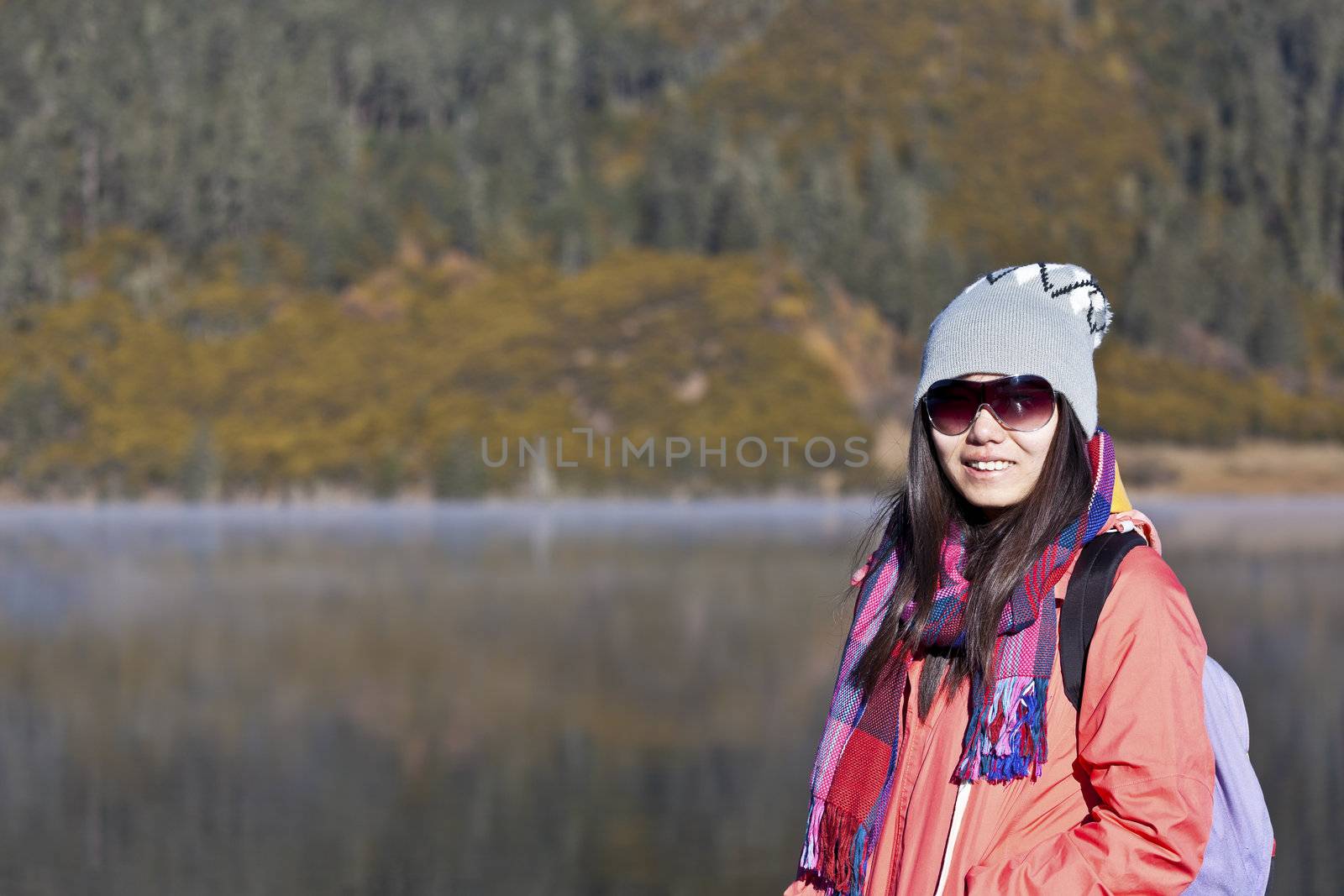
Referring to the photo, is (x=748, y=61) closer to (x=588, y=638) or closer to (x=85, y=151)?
(x=85, y=151)

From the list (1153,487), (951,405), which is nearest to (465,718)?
(951,405)

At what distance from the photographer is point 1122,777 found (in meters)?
2.40

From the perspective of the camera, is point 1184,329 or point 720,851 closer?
point 720,851

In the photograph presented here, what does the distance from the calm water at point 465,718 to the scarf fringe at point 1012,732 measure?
174cm

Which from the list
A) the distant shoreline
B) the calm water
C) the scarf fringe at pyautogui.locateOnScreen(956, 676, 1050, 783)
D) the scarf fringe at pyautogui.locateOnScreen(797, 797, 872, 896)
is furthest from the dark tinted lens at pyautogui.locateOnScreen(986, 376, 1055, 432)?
the distant shoreline

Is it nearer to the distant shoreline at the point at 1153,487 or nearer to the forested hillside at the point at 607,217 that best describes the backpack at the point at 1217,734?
the distant shoreline at the point at 1153,487

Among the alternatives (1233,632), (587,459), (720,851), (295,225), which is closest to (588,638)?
(1233,632)

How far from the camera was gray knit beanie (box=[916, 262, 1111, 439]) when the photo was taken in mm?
2652

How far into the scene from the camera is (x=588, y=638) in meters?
18.1

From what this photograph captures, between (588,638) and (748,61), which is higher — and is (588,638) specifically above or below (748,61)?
below

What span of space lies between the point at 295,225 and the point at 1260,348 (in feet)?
159

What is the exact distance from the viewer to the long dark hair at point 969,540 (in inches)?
101

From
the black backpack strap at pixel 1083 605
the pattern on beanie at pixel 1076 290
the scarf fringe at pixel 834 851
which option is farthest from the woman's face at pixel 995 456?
the scarf fringe at pixel 834 851

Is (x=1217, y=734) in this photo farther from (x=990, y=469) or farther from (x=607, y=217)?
(x=607, y=217)
